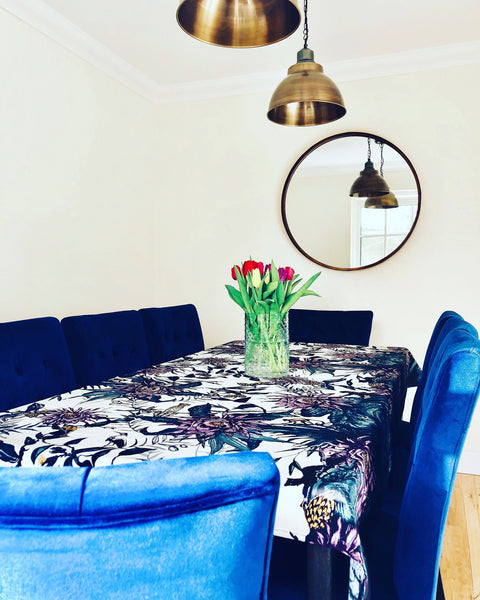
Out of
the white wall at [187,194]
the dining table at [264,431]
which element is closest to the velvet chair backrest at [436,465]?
the dining table at [264,431]

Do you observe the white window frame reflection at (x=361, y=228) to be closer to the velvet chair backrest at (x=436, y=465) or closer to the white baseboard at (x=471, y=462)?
the white baseboard at (x=471, y=462)

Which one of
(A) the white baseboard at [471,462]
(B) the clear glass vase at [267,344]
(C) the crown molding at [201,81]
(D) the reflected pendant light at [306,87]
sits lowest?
(A) the white baseboard at [471,462]

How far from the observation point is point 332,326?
9.17 feet

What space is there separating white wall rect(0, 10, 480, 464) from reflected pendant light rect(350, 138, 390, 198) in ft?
0.75

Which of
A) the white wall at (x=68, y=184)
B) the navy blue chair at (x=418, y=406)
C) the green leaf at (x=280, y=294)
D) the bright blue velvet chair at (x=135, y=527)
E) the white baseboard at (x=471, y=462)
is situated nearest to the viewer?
the bright blue velvet chair at (x=135, y=527)

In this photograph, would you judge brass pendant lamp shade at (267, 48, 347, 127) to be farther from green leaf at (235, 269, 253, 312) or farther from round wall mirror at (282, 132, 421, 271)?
round wall mirror at (282, 132, 421, 271)

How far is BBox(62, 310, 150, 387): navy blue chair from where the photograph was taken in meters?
2.01

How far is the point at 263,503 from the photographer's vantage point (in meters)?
0.45

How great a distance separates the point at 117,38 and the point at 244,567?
3.03 metres

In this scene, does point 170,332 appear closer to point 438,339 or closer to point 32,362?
point 32,362

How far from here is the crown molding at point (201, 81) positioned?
99.7 inches

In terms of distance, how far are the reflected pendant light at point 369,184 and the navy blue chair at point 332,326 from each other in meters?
0.86

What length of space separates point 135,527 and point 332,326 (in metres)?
2.45

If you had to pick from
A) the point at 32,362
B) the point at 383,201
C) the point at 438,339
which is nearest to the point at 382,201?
the point at 383,201
